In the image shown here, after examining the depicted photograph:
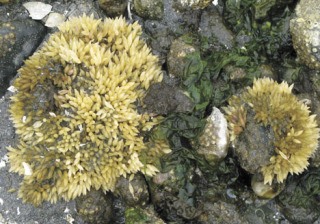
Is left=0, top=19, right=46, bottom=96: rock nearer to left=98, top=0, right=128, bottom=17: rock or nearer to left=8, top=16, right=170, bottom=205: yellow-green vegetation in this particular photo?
left=8, top=16, right=170, bottom=205: yellow-green vegetation

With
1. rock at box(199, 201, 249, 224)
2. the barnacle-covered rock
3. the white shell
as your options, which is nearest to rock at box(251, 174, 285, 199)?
rock at box(199, 201, 249, 224)

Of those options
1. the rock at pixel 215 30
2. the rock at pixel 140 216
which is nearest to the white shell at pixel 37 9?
the rock at pixel 215 30

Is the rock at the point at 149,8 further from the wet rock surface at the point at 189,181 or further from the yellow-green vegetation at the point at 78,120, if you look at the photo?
the yellow-green vegetation at the point at 78,120

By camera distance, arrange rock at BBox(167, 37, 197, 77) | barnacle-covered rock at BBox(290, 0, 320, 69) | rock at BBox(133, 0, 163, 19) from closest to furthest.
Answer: barnacle-covered rock at BBox(290, 0, 320, 69)
rock at BBox(167, 37, 197, 77)
rock at BBox(133, 0, 163, 19)

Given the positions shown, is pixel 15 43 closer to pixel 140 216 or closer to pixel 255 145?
pixel 140 216

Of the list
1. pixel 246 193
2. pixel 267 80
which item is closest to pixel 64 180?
pixel 246 193
